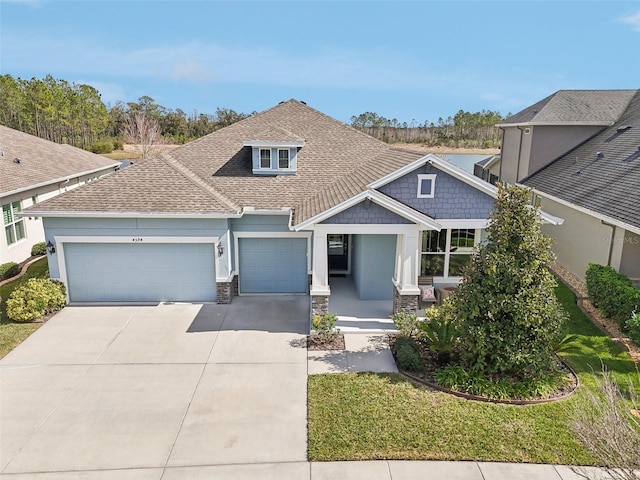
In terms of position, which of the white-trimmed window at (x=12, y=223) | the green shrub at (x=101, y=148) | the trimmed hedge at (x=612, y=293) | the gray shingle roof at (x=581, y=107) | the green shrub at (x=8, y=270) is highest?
the gray shingle roof at (x=581, y=107)

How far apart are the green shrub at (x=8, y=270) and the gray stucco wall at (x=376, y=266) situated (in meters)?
12.8

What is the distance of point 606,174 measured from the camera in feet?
52.4

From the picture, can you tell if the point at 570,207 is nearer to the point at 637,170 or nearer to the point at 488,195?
the point at 637,170

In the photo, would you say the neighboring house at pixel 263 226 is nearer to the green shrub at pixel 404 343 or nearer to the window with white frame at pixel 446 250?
the window with white frame at pixel 446 250

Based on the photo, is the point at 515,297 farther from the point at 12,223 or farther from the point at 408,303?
the point at 12,223

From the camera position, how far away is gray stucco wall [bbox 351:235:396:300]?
13.9m

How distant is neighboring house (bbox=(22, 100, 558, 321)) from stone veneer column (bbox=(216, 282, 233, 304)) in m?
0.03

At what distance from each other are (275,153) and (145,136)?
154 ft

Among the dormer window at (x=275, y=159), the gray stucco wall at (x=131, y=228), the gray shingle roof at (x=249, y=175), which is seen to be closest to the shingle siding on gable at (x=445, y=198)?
the gray shingle roof at (x=249, y=175)

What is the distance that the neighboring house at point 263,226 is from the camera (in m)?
12.2

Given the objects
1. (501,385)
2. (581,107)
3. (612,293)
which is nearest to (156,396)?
(501,385)

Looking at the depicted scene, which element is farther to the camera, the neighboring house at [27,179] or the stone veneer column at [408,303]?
the neighboring house at [27,179]

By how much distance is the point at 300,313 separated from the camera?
1339 centimetres

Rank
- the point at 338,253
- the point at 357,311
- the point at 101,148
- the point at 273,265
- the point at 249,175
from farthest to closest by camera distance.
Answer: the point at 101,148 → the point at 338,253 → the point at 249,175 → the point at 273,265 → the point at 357,311
